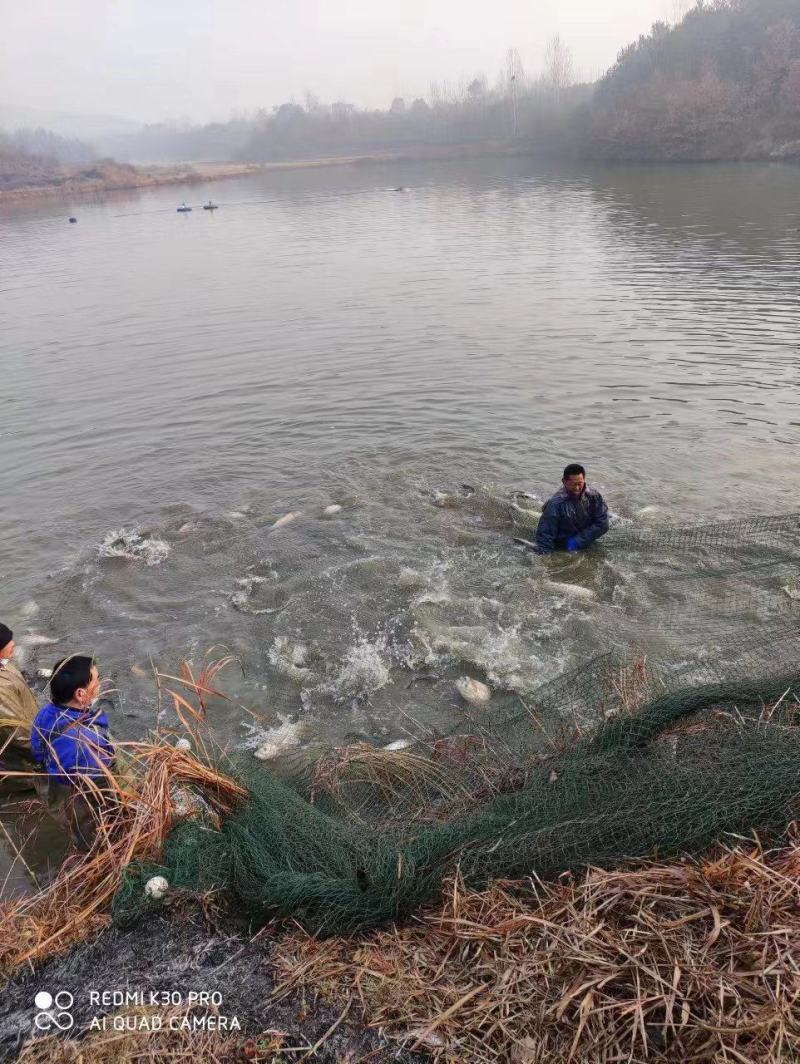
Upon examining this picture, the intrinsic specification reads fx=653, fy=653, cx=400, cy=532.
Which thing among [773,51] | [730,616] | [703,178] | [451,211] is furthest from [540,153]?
[730,616]

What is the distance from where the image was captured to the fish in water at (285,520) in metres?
9.93

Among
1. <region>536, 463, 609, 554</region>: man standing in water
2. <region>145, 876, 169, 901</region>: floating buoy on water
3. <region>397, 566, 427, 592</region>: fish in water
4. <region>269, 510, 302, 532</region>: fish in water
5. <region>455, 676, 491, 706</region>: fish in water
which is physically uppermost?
<region>145, 876, 169, 901</region>: floating buoy on water

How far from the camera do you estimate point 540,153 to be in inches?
3984

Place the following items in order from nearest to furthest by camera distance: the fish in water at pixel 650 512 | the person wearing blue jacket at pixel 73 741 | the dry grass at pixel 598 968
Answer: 1. the dry grass at pixel 598 968
2. the person wearing blue jacket at pixel 73 741
3. the fish in water at pixel 650 512

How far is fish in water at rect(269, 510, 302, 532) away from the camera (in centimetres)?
993

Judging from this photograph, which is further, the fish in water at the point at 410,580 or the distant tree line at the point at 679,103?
the distant tree line at the point at 679,103

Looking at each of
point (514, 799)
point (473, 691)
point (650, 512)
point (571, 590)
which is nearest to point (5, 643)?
point (473, 691)

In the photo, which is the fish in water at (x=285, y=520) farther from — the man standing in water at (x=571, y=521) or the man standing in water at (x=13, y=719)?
the man standing in water at (x=13, y=719)

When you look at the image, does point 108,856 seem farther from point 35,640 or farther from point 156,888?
point 35,640

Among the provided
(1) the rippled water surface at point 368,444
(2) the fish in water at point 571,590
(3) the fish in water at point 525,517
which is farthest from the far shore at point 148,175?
(2) the fish in water at point 571,590

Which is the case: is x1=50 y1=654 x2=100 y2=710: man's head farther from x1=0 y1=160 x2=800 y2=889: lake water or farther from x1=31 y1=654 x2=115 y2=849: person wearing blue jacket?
x1=0 y1=160 x2=800 y2=889: lake water

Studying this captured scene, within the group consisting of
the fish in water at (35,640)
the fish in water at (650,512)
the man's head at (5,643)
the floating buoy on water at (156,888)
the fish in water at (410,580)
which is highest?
the man's head at (5,643)

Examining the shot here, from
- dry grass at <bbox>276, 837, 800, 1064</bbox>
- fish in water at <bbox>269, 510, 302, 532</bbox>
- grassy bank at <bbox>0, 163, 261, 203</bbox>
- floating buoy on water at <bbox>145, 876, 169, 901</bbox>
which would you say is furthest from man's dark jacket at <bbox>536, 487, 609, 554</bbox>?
grassy bank at <bbox>0, 163, 261, 203</bbox>

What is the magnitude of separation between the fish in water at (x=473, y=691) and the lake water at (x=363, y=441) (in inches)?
7.1
